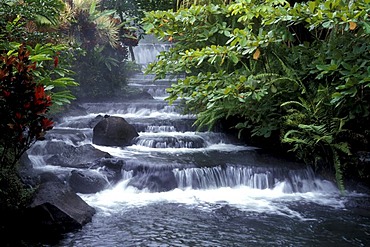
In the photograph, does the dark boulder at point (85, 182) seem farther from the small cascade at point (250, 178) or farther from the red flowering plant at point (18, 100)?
the red flowering plant at point (18, 100)

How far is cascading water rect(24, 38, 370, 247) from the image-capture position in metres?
5.07

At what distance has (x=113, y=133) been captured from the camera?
9641mm

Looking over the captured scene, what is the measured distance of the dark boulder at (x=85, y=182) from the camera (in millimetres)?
7000

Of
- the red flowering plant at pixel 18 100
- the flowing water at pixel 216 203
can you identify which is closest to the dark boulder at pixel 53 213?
the flowing water at pixel 216 203

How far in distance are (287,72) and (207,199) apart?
2.29m

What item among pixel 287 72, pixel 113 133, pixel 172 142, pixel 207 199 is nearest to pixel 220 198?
pixel 207 199

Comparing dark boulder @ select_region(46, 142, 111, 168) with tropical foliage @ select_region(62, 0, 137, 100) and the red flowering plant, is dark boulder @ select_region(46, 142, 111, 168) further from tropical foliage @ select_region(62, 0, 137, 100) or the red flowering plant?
tropical foliage @ select_region(62, 0, 137, 100)

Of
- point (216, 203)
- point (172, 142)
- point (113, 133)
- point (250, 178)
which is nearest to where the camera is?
point (216, 203)

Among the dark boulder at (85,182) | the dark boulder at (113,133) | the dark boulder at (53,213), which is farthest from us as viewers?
the dark boulder at (113,133)

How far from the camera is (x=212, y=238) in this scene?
16.3 ft

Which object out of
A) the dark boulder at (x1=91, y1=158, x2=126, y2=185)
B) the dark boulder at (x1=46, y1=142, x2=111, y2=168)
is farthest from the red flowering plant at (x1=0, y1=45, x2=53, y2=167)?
the dark boulder at (x1=46, y1=142, x2=111, y2=168)

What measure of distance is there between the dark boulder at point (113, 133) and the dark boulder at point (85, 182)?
2.37m

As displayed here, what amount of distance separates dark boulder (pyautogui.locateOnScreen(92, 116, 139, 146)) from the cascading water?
260mm

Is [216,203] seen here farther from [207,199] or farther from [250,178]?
[250,178]
